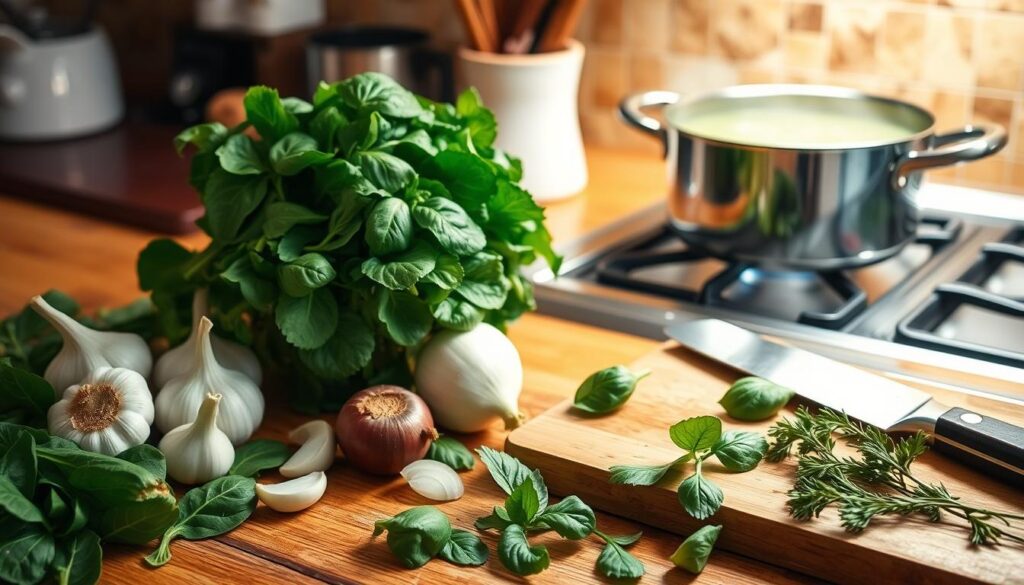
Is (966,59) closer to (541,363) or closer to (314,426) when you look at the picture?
(541,363)

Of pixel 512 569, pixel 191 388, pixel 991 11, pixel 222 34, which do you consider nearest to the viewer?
pixel 512 569

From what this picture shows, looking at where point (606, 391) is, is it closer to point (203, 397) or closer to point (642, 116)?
point (203, 397)

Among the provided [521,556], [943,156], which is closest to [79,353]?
[521,556]

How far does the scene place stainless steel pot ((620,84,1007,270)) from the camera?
1.15 m

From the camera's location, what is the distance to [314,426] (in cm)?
99

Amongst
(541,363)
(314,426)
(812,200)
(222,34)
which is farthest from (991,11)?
(222,34)

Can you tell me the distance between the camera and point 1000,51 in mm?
1455

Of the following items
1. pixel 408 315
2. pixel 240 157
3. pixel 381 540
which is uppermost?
pixel 240 157

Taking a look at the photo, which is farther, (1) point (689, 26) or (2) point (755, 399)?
Answer: (1) point (689, 26)

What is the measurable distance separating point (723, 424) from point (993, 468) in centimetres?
20

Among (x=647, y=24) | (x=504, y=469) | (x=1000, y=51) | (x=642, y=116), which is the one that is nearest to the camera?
(x=504, y=469)

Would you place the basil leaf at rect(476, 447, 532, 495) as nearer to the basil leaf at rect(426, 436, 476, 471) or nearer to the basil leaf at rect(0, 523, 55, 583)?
the basil leaf at rect(426, 436, 476, 471)

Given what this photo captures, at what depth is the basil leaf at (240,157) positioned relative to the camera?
101cm

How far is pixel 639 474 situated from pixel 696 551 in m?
0.09
